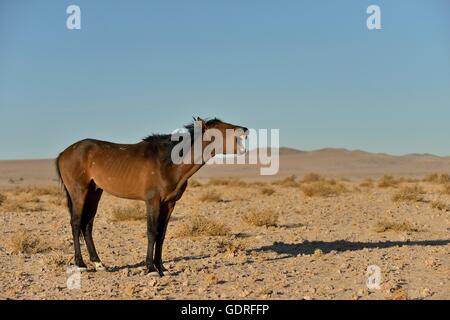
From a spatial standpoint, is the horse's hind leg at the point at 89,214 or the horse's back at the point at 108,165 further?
the horse's hind leg at the point at 89,214

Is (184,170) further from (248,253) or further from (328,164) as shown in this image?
(328,164)

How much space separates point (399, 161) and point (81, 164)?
111 m

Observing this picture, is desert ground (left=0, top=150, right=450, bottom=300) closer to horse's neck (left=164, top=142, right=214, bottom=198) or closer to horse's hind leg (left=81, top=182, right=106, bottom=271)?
horse's hind leg (left=81, top=182, right=106, bottom=271)

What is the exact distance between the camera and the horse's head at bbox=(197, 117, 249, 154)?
896 cm

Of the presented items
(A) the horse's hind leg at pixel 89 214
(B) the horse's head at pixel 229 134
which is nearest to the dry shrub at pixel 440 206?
(B) the horse's head at pixel 229 134

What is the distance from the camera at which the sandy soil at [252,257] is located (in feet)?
25.3

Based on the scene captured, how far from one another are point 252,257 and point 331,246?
2.19 metres

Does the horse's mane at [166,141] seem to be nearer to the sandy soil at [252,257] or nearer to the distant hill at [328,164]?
the sandy soil at [252,257]

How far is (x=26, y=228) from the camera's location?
47.6 feet

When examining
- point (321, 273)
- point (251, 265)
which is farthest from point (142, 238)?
point (321, 273)

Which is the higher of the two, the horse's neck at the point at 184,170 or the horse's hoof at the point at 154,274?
the horse's neck at the point at 184,170

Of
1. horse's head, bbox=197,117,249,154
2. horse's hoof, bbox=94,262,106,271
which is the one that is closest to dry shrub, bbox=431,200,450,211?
horse's head, bbox=197,117,249,154

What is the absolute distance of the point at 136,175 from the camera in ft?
30.4
